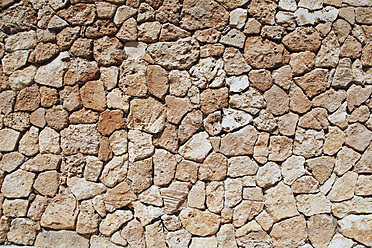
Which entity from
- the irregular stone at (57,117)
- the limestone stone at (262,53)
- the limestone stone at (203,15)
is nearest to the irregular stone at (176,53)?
the limestone stone at (203,15)

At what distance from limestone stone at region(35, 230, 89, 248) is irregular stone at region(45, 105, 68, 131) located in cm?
106

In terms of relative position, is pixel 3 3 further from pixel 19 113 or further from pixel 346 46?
pixel 346 46

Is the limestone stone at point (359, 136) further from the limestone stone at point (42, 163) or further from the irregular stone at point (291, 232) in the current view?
the limestone stone at point (42, 163)

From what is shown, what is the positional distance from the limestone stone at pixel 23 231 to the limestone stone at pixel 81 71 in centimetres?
149

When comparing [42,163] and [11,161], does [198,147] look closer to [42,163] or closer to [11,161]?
[42,163]

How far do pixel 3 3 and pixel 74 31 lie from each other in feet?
2.95

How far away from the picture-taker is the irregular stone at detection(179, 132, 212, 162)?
2330 mm

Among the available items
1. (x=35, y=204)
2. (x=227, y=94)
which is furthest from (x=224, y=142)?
(x=35, y=204)

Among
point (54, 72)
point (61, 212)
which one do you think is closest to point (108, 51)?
point (54, 72)

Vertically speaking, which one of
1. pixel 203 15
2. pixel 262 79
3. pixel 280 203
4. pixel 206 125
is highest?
pixel 203 15

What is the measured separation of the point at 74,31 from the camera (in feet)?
8.01

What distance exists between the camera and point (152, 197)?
2.36 metres

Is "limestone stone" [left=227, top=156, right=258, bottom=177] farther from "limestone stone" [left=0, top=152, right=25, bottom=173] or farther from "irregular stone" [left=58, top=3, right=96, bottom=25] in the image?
"limestone stone" [left=0, top=152, right=25, bottom=173]

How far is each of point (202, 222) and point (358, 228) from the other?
145cm
